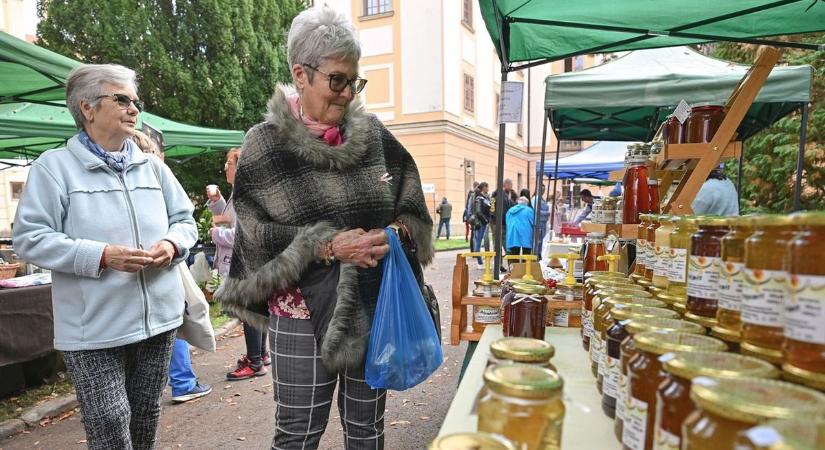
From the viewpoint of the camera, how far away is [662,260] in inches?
55.1

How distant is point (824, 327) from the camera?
2.36 ft

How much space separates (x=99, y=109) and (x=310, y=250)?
1068mm

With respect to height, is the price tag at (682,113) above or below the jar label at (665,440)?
above

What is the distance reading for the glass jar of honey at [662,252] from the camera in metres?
1.37

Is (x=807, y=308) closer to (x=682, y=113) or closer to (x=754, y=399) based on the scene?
(x=754, y=399)

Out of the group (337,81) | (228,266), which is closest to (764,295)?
(337,81)

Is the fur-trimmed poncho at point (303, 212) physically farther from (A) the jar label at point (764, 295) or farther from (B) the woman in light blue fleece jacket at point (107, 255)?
(A) the jar label at point (764, 295)

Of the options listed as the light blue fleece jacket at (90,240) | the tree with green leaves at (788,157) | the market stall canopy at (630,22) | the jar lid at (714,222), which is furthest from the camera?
the tree with green leaves at (788,157)

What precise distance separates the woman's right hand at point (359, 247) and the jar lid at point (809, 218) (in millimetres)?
1195

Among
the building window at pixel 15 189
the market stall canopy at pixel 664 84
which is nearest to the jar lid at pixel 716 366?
the market stall canopy at pixel 664 84

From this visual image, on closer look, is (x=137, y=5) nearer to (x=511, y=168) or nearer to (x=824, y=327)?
(x=824, y=327)

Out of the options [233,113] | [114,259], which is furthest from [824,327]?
[233,113]

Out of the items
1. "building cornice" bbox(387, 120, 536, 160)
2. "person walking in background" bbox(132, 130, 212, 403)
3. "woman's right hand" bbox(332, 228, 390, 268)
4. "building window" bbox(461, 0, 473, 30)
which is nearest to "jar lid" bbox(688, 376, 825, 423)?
"woman's right hand" bbox(332, 228, 390, 268)

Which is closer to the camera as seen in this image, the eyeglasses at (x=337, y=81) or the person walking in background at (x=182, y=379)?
the eyeglasses at (x=337, y=81)
